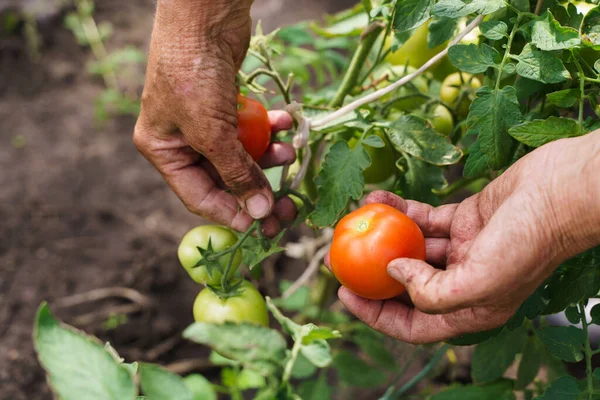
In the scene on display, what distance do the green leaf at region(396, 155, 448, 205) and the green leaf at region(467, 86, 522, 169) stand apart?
24 cm

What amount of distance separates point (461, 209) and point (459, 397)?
56 cm

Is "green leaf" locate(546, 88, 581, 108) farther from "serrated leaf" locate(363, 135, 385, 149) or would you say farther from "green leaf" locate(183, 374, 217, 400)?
"green leaf" locate(183, 374, 217, 400)

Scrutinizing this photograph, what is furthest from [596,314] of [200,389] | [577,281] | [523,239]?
[200,389]

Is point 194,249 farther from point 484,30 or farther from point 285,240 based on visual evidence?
point 285,240

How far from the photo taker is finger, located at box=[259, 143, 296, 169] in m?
1.23

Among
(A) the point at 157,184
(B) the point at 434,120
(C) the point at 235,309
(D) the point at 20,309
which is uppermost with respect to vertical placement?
(B) the point at 434,120

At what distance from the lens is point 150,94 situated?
1.09 metres

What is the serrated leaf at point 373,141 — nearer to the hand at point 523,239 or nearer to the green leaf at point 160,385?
the hand at point 523,239

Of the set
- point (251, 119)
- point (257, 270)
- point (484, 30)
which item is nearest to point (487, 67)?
point (484, 30)

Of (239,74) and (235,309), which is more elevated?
(239,74)

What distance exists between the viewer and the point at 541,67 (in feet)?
2.83

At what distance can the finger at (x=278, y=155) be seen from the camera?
4.03 ft

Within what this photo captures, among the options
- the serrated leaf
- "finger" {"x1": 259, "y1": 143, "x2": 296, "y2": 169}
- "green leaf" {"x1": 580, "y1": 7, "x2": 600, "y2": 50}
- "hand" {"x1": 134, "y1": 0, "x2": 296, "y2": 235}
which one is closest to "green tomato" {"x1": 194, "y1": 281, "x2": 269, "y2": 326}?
"hand" {"x1": 134, "y1": 0, "x2": 296, "y2": 235}

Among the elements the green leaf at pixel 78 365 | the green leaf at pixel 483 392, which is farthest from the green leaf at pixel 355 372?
the green leaf at pixel 78 365
